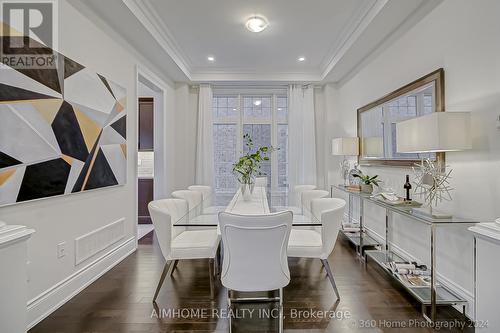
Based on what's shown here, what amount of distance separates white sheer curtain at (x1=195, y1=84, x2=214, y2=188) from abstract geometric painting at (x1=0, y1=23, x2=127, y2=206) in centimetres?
234

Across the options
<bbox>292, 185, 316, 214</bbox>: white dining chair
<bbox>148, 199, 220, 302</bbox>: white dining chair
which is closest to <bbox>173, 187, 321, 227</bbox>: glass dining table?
<bbox>292, 185, 316, 214</bbox>: white dining chair

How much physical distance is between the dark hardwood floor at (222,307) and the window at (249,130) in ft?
9.90

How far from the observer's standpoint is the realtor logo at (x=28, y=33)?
184cm

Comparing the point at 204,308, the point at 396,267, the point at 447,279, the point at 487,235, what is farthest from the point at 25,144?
the point at 447,279

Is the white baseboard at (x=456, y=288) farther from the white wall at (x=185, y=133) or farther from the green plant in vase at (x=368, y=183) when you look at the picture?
the white wall at (x=185, y=133)

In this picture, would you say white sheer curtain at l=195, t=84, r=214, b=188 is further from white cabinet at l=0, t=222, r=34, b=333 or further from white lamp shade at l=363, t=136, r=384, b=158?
white cabinet at l=0, t=222, r=34, b=333

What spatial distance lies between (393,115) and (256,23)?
2150 millimetres

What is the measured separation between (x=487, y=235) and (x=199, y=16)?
3618 millimetres

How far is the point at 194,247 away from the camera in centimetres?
229

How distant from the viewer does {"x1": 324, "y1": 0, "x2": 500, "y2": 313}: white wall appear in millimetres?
1877

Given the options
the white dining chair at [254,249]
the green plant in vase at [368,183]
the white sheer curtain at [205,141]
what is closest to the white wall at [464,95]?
the green plant in vase at [368,183]

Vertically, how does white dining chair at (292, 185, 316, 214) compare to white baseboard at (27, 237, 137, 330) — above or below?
above

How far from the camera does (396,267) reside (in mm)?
2438

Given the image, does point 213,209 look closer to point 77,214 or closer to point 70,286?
point 77,214
